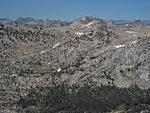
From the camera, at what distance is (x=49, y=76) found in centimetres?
13988

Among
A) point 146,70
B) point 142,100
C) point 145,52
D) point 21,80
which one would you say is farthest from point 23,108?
point 145,52

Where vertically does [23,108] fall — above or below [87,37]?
below

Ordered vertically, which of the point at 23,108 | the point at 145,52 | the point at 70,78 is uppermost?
the point at 145,52

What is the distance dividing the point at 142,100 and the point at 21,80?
6473cm

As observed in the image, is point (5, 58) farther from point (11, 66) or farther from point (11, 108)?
point (11, 108)

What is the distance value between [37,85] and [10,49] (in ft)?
197

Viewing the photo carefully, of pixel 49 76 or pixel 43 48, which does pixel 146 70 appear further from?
pixel 43 48

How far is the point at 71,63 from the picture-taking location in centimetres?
15662

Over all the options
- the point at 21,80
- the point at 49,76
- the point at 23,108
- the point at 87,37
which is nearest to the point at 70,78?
the point at 49,76

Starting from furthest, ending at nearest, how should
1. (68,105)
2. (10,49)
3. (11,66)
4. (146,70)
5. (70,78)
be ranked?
(10,49) < (11,66) < (70,78) < (146,70) < (68,105)

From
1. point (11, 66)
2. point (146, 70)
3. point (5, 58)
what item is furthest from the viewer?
point (5, 58)

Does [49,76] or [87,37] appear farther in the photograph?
[87,37]

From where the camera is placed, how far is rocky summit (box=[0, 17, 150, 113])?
127963 millimetres

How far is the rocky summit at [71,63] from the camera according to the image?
420 feet
